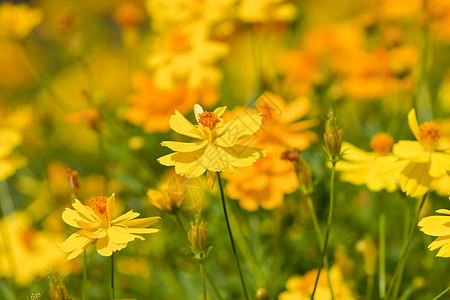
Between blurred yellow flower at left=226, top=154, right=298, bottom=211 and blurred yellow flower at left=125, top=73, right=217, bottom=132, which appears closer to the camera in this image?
blurred yellow flower at left=226, top=154, right=298, bottom=211

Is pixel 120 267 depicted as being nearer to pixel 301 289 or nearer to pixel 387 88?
pixel 301 289

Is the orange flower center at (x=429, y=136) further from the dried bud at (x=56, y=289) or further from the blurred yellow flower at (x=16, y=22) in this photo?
the blurred yellow flower at (x=16, y=22)

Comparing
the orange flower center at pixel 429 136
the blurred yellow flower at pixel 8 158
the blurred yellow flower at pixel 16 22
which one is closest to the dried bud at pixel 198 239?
the orange flower center at pixel 429 136

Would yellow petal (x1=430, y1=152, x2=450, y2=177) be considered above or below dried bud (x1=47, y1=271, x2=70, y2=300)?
above

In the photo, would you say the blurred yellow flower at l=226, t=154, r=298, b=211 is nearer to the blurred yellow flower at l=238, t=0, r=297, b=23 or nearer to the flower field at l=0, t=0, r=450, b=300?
the flower field at l=0, t=0, r=450, b=300

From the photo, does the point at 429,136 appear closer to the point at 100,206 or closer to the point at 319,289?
the point at 319,289

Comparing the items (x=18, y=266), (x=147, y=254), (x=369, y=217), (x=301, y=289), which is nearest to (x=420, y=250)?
(x=369, y=217)

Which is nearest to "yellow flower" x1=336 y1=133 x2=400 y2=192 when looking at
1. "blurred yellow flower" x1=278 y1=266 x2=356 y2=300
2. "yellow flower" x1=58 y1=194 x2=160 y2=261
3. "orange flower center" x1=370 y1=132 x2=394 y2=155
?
"orange flower center" x1=370 y1=132 x2=394 y2=155
